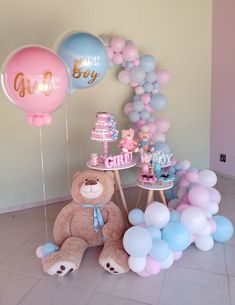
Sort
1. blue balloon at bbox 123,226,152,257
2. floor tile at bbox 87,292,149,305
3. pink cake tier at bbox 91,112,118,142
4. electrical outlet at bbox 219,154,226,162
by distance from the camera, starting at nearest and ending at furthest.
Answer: floor tile at bbox 87,292,149,305, blue balloon at bbox 123,226,152,257, pink cake tier at bbox 91,112,118,142, electrical outlet at bbox 219,154,226,162

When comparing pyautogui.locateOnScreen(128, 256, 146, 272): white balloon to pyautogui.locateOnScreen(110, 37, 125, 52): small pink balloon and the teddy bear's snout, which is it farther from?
pyautogui.locateOnScreen(110, 37, 125, 52): small pink balloon

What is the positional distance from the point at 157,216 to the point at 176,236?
6.4 inches

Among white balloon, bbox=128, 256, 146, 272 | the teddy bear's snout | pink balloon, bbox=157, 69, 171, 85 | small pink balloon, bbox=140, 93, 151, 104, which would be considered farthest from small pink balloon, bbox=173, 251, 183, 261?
pink balloon, bbox=157, 69, 171, 85

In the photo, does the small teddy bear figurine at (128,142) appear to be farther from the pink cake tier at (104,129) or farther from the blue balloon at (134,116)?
the blue balloon at (134,116)

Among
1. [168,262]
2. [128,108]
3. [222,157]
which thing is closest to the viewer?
[168,262]

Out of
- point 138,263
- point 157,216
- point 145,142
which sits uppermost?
point 145,142

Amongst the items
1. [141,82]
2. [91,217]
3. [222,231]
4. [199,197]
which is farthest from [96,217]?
[141,82]

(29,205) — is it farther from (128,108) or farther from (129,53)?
(129,53)

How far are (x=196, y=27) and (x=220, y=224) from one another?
89.8 inches

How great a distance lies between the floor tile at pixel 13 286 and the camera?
5.99 feet

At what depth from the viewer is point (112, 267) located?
2008 millimetres

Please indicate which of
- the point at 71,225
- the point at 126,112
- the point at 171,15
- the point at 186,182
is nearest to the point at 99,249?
the point at 71,225

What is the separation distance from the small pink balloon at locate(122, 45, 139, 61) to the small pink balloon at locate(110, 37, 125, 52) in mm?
39

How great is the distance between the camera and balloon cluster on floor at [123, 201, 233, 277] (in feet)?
6.36
